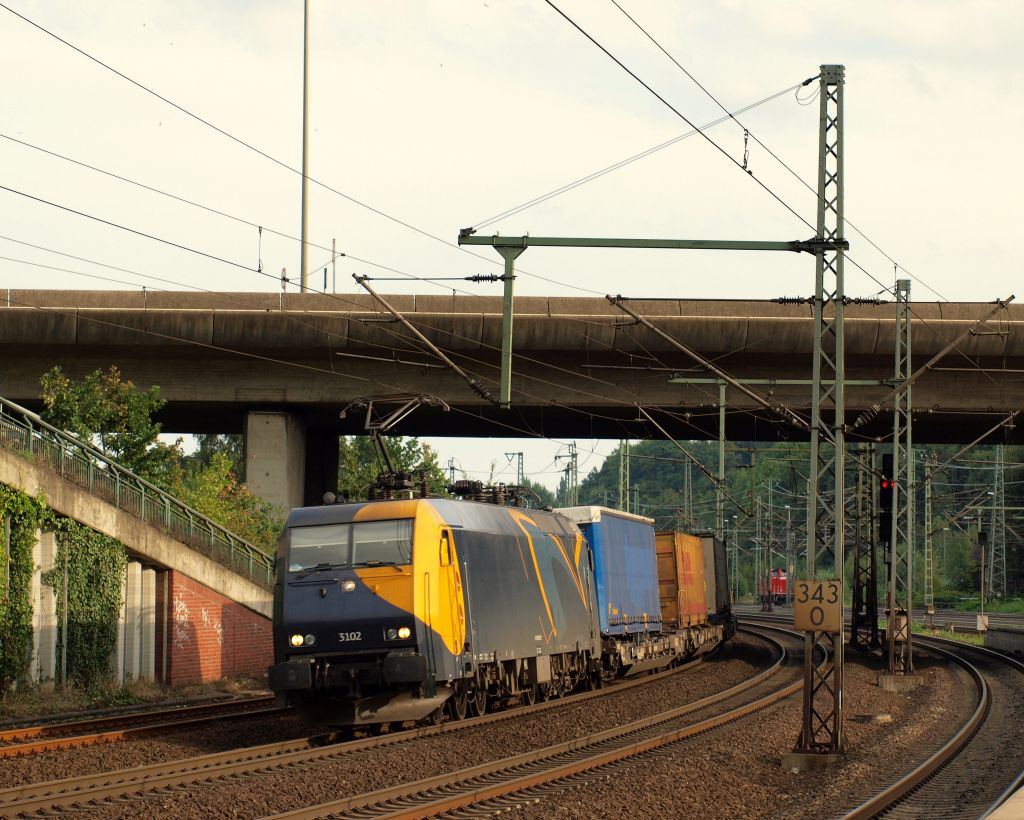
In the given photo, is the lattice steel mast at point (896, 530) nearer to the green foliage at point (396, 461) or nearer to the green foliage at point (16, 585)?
the green foliage at point (16, 585)

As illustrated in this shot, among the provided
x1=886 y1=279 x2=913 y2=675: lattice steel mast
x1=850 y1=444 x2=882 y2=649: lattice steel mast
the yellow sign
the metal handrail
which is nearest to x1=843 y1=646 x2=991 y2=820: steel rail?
the yellow sign

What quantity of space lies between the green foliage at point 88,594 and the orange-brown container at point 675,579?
14.5 metres

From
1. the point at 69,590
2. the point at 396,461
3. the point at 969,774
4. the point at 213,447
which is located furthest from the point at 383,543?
the point at 213,447

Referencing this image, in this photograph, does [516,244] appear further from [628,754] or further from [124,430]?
[124,430]

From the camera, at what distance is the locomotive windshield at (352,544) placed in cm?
1881

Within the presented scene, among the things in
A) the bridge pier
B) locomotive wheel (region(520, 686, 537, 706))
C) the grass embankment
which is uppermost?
the bridge pier

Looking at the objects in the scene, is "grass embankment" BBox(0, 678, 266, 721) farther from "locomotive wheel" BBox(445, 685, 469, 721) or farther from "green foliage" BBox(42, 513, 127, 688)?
"locomotive wheel" BBox(445, 685, 469, 721)

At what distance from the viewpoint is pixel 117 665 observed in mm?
27625

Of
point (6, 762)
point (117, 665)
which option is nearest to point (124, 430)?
point (117, 665)

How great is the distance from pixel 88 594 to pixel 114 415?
7941 mm

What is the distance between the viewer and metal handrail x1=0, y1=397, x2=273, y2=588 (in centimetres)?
2597

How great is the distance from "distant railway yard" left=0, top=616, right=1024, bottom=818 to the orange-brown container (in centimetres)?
1103

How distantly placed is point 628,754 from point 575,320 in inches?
782

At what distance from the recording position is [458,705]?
67.6 feet
